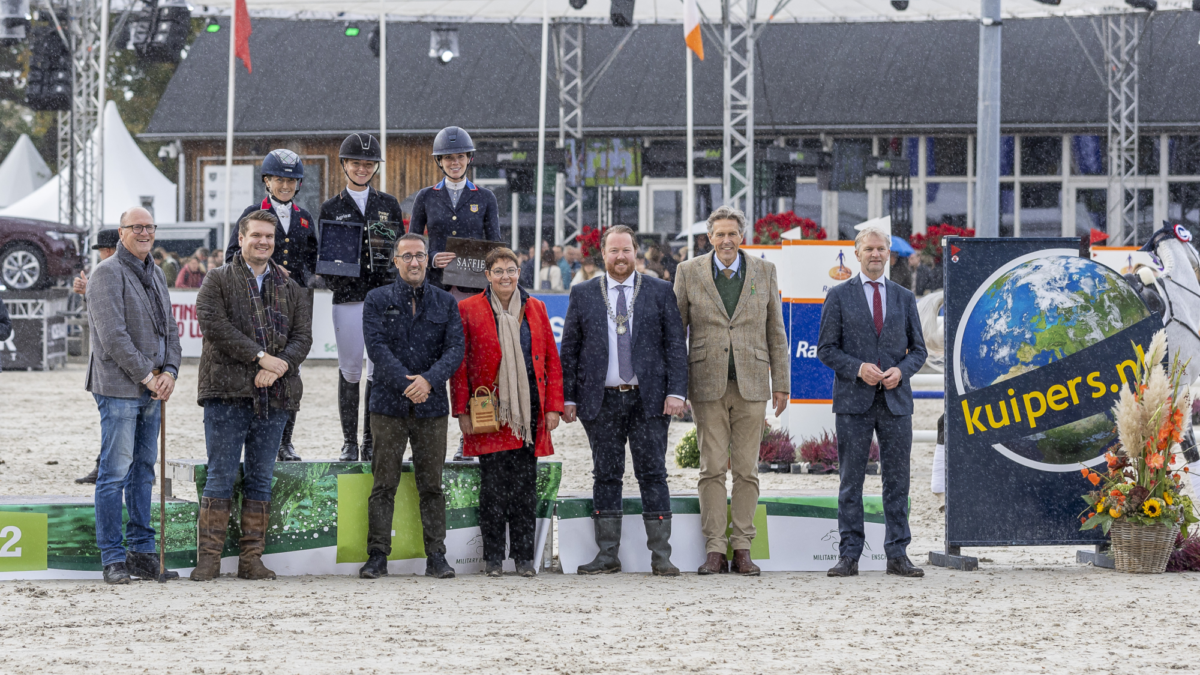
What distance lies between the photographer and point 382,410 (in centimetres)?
718

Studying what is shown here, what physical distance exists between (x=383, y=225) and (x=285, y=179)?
563 millimetres

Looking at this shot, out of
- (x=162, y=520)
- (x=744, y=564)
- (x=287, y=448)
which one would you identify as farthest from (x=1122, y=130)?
(x=162, y=520)

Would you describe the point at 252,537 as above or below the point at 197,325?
below

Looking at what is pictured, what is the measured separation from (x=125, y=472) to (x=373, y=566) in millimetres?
1289

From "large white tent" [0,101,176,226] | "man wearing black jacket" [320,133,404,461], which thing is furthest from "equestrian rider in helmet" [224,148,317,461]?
"large white tent" [0,101,176,226]

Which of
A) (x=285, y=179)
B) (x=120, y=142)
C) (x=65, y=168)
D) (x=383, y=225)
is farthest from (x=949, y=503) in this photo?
(x=120, y=142)

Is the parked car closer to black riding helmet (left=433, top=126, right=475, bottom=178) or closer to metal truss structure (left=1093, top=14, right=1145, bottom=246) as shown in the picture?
black riding helmet (left=433, top=126, right=475, bottom=178)

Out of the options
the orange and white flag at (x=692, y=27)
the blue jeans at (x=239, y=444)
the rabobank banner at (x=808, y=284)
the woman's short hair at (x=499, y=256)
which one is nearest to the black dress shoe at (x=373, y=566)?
the blue jeans at (x=239, y=444)

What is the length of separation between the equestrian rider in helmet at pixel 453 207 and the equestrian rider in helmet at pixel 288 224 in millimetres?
561

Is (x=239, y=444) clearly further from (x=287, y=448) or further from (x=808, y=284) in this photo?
(x=808, y=284)

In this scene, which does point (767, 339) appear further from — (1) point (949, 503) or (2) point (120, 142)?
(2) point (120, 142)

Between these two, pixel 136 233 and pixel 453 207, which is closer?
pixel 136 233

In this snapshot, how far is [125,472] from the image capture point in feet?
22.9

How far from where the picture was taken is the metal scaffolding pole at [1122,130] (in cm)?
2614
